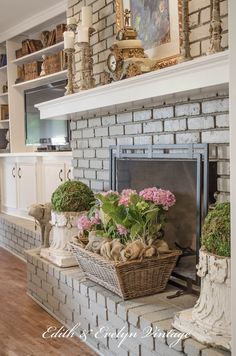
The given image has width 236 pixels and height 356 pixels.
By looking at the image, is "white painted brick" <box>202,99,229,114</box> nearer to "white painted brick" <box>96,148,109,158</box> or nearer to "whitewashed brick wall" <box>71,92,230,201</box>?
"whitewashed brick wall" <box>71,92,230,201</box>

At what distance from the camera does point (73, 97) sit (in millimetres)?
3164

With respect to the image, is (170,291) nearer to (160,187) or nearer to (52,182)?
(160,187)

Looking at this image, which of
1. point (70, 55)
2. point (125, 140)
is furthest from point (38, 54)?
point (125, 140)

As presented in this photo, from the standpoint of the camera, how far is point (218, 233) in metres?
1.77

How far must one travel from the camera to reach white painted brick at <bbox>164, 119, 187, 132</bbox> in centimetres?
250

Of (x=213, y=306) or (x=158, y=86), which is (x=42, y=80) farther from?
(x=213, y=306)

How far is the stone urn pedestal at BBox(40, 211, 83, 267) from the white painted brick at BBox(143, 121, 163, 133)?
719 mm

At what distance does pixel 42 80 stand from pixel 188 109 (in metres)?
2.83

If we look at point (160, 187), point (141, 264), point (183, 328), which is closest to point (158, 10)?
point (160, 187)

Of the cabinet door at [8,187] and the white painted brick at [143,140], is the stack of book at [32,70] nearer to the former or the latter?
the cabinet door at [8,187]

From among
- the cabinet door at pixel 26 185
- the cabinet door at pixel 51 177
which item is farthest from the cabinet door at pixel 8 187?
the cabinet door at pixel 51 177

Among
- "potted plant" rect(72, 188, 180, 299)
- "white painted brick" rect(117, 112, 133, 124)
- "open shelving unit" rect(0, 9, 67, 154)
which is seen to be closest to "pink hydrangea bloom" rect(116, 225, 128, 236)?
"potted plant" rect(72, 188, 180, 299)

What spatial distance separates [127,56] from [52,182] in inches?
82.3

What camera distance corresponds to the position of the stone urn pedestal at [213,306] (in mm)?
1693
